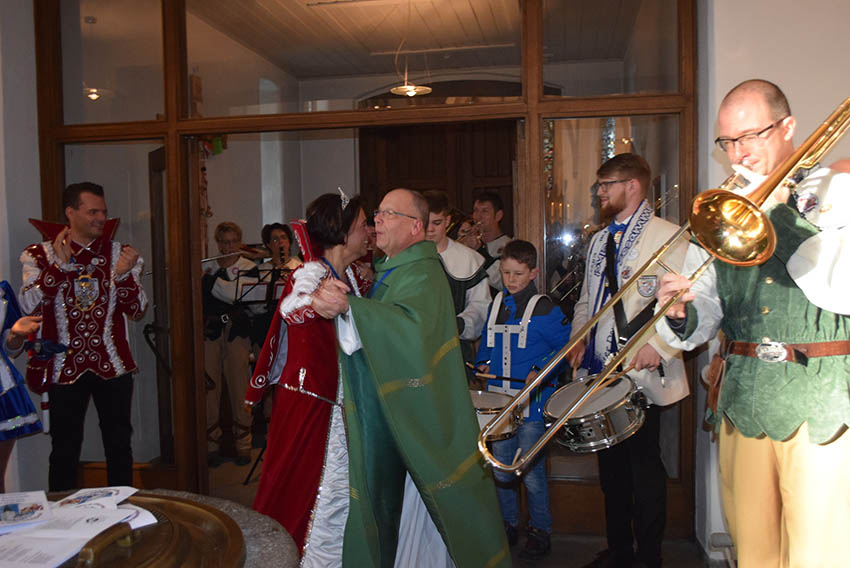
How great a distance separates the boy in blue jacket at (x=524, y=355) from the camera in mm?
3355

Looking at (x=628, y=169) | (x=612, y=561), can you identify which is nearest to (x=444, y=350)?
(x=628, y=169)

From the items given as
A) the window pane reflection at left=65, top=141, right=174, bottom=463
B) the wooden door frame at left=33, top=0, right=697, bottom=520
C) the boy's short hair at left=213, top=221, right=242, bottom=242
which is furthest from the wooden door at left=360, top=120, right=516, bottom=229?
the wooden door frame at left=33, top=0, right=697, bottom=520

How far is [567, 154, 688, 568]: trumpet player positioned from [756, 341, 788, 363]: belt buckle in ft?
3.23

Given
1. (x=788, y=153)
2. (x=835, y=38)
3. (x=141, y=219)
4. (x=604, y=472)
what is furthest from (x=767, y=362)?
(x=141, y=219)

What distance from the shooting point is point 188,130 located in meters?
4.10

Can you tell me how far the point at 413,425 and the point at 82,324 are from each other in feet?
7.18

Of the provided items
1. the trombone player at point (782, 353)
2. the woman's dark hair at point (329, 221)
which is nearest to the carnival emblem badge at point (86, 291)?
the woman's dark hair at point (329, 221)

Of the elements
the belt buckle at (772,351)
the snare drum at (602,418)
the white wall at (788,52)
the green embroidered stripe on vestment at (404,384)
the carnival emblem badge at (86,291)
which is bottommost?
the snare drum at (602,418)

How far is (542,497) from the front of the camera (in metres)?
3.40

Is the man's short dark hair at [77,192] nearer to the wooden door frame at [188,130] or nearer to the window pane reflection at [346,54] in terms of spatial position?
the wooden door frame at [188,130]

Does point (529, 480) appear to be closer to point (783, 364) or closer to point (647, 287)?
point (647, 287)

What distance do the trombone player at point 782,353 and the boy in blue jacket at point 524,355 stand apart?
1390 mm

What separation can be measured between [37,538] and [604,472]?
2.46 m

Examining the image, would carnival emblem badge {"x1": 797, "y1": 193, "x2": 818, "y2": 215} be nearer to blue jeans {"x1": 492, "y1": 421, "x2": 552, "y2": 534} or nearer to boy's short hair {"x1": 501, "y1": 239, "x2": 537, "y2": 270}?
boy's short hair {"x1": 501, "y1": 239, "x2": 537, "y2": 270}
